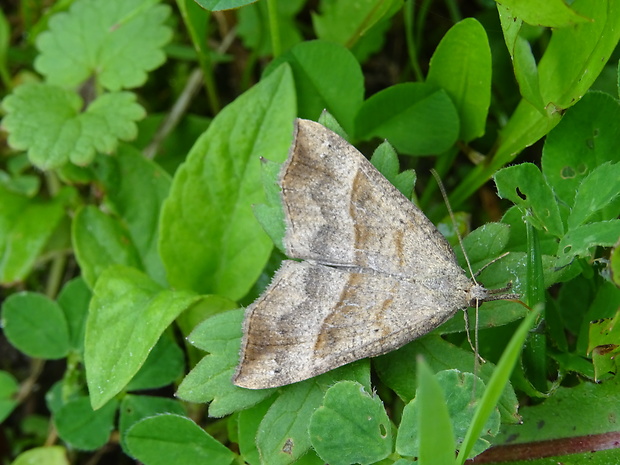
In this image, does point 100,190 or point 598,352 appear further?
point 100,190

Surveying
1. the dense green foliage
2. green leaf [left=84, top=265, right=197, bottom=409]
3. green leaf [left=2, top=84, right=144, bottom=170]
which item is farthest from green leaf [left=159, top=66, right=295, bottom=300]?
green leaf [left=2, top=84, right=144, bottom=170]

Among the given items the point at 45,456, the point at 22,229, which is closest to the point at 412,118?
the point at 22,229

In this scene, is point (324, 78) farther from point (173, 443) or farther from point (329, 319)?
point (173, 443)

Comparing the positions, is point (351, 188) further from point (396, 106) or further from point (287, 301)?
point (396, 106)

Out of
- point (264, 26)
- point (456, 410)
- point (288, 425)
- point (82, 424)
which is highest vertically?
point (264, 26)

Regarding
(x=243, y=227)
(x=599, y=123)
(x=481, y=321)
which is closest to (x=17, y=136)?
(x=243, y=227)

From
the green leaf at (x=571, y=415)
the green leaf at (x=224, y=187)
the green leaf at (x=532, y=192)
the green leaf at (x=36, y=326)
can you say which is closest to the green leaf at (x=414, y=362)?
the green leaf at (x=571, y=415)

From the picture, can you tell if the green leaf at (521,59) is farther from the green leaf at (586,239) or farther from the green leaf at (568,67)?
the green leaf at (586,239)
